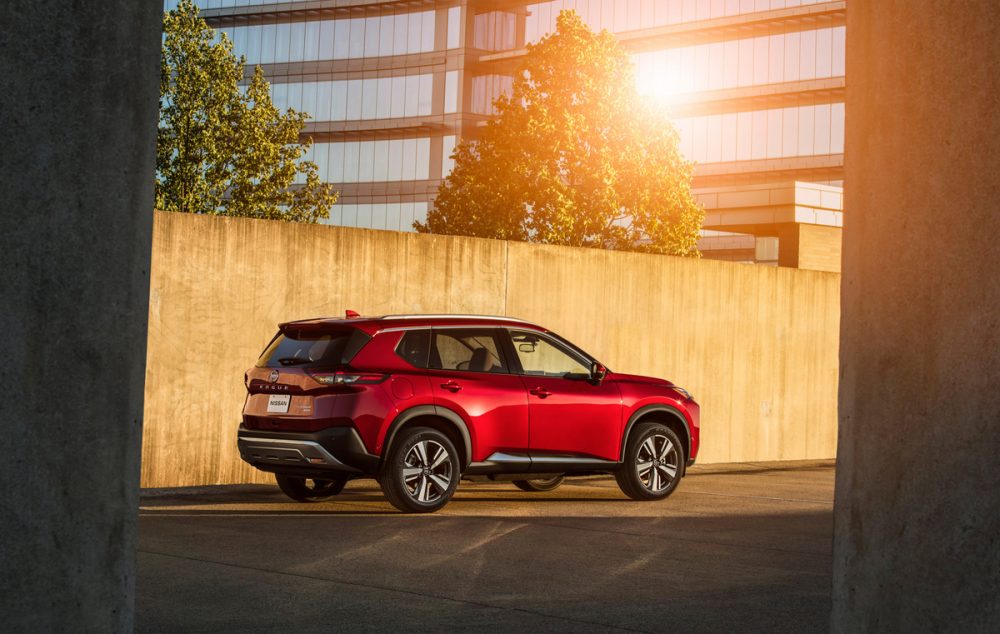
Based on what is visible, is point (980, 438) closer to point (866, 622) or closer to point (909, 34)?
point (866, 622)

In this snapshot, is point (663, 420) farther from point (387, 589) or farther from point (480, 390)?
point (387, 589)

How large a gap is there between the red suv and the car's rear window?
0.01m

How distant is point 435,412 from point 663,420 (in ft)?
9.50

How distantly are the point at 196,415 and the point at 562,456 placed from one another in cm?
388

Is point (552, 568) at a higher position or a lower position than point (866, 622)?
lower

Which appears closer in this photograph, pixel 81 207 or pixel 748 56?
pixel 81 207

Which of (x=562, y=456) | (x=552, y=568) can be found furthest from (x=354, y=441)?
(x=552, y=568)

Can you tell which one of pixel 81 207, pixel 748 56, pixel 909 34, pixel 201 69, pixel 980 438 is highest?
pixel 748 56

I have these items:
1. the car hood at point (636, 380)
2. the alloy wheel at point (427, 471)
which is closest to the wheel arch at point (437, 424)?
the alloy wheel at point (427, 471)

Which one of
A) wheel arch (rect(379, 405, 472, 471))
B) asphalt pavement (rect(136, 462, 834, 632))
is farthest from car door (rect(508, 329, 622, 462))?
wheel arch (rect(379, 405, 472, 471))

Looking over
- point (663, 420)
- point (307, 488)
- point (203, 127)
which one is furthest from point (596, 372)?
point (203, 127)

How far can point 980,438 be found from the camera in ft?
13.5

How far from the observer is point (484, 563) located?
31.2ft

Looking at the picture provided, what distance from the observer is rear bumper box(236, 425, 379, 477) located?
1204cm
